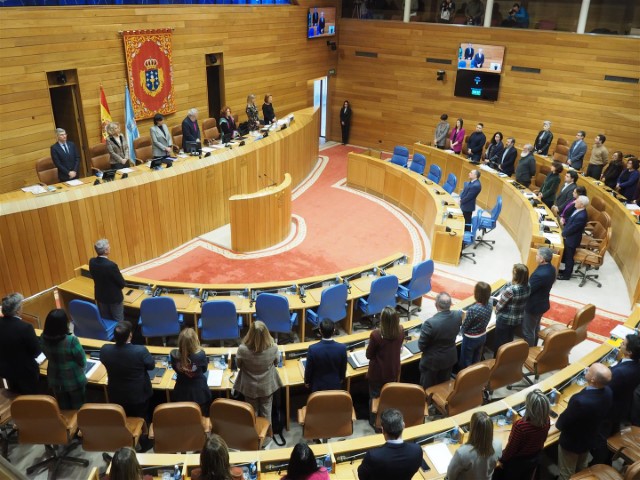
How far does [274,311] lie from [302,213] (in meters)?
5.59

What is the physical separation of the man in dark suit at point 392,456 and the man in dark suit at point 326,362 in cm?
128

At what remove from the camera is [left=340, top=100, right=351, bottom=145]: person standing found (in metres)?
17.4

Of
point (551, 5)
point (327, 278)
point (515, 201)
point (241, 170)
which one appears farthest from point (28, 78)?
point (551, 5)

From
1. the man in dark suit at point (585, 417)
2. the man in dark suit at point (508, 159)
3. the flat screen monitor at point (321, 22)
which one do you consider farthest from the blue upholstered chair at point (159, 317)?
the flat screen monitor at point (321, 22)

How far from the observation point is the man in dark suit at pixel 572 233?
8.44 meters

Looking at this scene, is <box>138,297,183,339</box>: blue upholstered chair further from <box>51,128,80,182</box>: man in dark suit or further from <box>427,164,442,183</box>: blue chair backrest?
<box>427,164,442,183</box>: blue chair backrest

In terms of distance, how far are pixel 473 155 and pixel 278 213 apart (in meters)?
5.74

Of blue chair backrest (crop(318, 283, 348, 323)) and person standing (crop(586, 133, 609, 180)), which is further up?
person standing (crop(586, 133, 609, 180))

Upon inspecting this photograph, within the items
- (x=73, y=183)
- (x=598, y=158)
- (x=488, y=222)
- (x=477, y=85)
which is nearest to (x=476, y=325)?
(x=488, y=222)

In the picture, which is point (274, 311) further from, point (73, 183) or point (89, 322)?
point (73, 183)

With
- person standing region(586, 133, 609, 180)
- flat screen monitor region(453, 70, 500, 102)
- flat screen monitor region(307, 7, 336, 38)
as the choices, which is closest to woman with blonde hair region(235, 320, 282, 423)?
person standing region(586, 133, 609, 180)

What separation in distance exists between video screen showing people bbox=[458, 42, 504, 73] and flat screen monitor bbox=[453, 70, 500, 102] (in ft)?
0.44

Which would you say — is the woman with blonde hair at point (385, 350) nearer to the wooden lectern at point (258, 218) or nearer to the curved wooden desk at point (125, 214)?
the wooden lectern at point (258, 218)

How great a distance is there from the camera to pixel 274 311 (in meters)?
6.65
